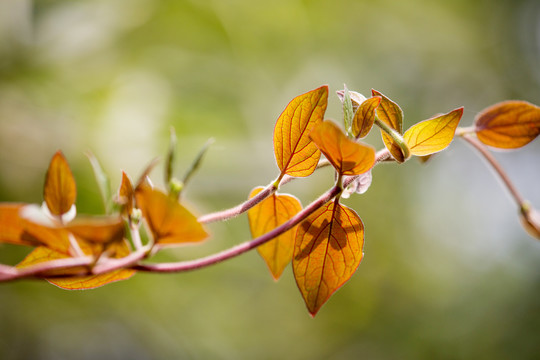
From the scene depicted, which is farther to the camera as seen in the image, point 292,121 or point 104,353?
point 104,353

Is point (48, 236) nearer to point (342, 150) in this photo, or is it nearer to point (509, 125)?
point (342, 150)

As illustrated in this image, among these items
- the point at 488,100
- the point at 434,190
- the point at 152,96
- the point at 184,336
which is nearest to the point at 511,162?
the point at 434,190

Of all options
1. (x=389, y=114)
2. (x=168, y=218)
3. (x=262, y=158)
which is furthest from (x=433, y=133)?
(x=262, y=158)

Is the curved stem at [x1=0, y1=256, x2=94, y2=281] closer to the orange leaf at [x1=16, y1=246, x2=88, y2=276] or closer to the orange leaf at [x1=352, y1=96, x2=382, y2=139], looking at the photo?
the orange leaf at [x1=16, y1=246, x2=88, y2=276]

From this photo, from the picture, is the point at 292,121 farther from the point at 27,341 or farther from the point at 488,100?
the point at 488,100

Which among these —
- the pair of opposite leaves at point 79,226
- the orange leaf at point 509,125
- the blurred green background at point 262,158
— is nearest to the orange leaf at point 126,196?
the pair of opposite leaves at point 79,226

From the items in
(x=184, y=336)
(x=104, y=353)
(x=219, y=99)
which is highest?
(x=219, y=99)
